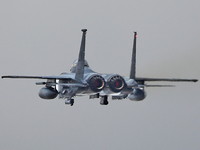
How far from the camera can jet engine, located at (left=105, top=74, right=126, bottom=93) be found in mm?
47522

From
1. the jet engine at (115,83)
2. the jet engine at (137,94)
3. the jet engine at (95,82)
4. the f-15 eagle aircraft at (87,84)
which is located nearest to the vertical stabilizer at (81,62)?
the f-15 eagle aircraft at (87,84)

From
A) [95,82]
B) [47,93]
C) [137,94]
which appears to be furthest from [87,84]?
[137,94]

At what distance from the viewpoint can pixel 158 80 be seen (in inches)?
1982

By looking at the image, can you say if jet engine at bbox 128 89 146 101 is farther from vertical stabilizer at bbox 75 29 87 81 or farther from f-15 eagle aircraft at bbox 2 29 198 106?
vertical stabilizer at bbox 75 29 87 81

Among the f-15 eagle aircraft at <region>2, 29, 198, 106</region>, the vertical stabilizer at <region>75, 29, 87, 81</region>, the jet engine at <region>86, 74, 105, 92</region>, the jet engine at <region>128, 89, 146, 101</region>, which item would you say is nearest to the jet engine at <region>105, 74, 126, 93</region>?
the f-15 eagle aircraft at <region>2, 29, 198, 106</region>

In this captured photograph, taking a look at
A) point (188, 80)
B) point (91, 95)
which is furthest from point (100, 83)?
point (188, 80)

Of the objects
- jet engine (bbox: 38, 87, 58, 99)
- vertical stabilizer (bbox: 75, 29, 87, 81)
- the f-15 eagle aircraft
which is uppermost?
vertical stabilizer (bbox: 75, 29, 87, 81)

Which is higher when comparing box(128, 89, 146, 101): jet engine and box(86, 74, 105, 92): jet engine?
box(86, 74, 105, 92): jet engine

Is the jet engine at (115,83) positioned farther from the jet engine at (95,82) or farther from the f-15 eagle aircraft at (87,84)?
the jet engine at (95,82)

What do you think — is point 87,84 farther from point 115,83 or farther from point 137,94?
point 137,94

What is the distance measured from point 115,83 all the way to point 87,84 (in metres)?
2.45

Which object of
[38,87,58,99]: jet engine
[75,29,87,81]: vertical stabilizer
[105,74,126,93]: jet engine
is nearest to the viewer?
[75,29,87,81]: vertical stabilizer

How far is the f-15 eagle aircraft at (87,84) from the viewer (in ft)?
154

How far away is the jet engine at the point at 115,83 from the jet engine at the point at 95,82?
0.57 m
